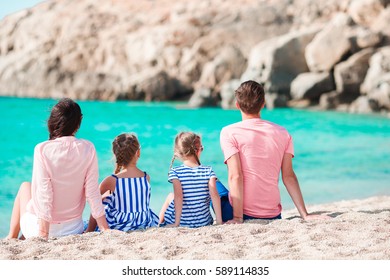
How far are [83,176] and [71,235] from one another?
1.55 feet

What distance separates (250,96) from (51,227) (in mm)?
1944

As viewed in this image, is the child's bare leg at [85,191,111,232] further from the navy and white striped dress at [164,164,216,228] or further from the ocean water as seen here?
the ocean water

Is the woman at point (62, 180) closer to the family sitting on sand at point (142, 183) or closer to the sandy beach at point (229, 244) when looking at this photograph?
the family sitting on sand at point (142, 183)

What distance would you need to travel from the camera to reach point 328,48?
2725cm

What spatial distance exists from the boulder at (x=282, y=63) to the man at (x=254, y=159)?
23.0m

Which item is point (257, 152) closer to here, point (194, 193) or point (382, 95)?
point (194, 193)

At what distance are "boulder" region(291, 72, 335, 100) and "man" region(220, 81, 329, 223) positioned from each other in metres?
22.3

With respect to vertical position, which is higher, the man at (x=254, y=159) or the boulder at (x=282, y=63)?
the boulder at (x=282, y=63)

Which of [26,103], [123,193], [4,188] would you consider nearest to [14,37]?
[26,103]

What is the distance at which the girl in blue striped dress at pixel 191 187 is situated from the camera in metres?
5.40

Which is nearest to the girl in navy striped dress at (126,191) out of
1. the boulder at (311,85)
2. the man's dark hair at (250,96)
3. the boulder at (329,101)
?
the man's dark hair at (250,96)

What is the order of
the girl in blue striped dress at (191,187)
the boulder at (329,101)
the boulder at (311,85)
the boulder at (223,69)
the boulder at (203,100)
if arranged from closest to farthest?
1. the girl in blue striped dress at (191,187)
2. the boulder at (329,101)
3. the boulder at (311,85)
4. the boulder at (203,100)
5. the boulder at (223,69)

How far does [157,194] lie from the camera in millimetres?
11211

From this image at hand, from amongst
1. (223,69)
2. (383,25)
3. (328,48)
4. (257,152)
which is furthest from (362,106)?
(257,152)
